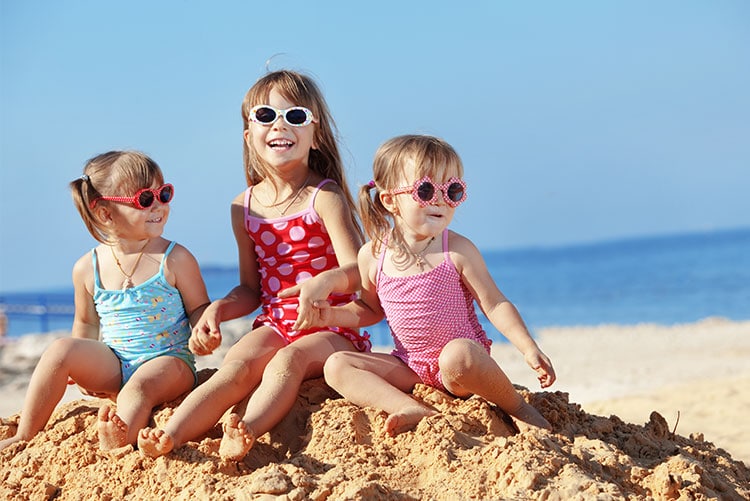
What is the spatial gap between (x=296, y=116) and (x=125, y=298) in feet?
3.90

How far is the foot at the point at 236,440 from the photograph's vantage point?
10.8 ft

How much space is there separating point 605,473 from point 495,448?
413 mm

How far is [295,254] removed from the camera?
437cm

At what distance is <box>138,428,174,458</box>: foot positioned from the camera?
3391mm

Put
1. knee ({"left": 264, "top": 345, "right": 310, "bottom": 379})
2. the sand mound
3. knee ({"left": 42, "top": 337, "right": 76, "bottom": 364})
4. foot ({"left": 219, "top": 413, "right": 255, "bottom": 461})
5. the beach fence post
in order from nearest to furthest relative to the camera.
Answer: the sand mound, foot ({"left": 219, "top": 413, "right": 255, "bottom": 461}), knee ({"left": 264, "top": 345, "right": 310, "bottom": 379}), knee ({"left": 42, "top": 337, "right": 76, "bottom": 364}), the beach fence post

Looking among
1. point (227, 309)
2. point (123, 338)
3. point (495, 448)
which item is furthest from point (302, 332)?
point (495, 448)

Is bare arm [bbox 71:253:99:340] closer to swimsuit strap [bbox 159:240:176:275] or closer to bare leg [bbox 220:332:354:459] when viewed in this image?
swimsuit strap [bbox 159:240:176:275]

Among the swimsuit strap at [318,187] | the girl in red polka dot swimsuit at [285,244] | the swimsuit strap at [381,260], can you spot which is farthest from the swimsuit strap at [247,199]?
the swimsuit strap at [381,260]

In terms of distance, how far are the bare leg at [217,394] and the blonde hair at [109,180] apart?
2.90ft

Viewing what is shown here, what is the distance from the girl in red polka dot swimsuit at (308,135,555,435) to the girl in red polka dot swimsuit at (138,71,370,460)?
0.56 ft

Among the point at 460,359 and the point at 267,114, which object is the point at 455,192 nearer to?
the point at 460,359

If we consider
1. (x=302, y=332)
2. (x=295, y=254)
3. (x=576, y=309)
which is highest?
(x=295, y=254)

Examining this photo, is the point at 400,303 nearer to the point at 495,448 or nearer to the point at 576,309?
the point at 495,448

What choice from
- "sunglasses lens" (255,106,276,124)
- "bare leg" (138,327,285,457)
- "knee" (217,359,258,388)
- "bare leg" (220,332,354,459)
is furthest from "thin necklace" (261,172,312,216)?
"knee" (217,359,258,388)
